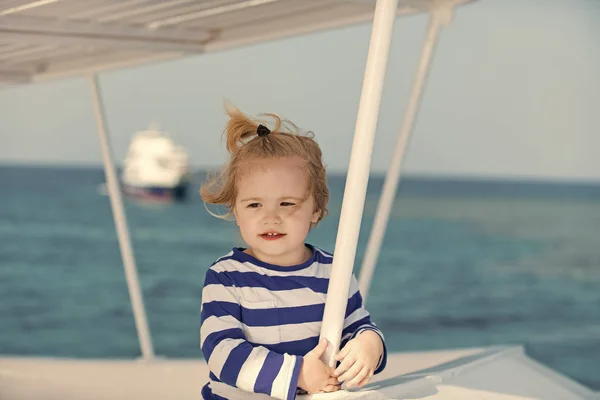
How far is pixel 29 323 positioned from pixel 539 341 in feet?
31.7

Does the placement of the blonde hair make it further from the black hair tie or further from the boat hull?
the boat hull

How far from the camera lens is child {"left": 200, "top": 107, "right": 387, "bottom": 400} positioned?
81.3 inches

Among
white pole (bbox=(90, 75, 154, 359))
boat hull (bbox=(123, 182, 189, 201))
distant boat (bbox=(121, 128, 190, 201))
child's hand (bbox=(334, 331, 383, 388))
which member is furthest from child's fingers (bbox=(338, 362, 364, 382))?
boat hull (bbox=(123, 182, 189, 201))

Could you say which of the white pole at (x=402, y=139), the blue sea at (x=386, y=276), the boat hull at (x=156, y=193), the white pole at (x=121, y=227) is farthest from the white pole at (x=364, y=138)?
the boat hull at (x=156, y=193)

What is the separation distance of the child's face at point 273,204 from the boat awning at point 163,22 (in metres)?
0.46

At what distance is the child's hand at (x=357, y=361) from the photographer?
6.59ft

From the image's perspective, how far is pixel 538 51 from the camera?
31.1 metres

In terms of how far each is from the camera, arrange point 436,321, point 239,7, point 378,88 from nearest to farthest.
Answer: point 378,88
point 239,7
point 436,321

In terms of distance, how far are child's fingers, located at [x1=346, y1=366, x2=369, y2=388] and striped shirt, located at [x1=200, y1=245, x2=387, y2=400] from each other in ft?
0.42

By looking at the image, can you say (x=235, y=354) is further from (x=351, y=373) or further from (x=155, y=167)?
(x=155, y=167)

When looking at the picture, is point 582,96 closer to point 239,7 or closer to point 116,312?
point 116,312

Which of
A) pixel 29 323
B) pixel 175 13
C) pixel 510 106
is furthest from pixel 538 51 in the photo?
pixel 175 13

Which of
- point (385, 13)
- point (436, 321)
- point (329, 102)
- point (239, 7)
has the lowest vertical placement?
point (385, 13)

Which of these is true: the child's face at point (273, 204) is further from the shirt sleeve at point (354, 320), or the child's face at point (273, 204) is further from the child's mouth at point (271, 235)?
the shirt sleeve at point (354, 320)
